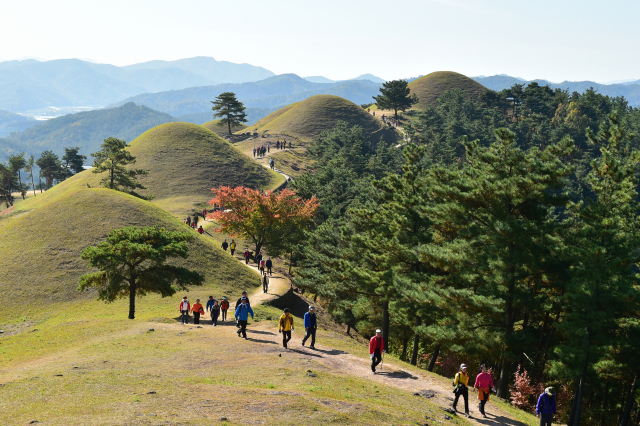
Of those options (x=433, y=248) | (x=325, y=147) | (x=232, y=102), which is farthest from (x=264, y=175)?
(x=433, y=248)

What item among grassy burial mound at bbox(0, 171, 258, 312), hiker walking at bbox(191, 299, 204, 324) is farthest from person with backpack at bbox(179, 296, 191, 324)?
grassy burial mound at bbox(0, 171, 258, 312)

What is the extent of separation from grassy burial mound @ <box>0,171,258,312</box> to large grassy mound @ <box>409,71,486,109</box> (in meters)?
125

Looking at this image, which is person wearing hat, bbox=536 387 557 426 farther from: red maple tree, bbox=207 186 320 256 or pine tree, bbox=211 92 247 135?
pine tree, bbox=211 92 247 135

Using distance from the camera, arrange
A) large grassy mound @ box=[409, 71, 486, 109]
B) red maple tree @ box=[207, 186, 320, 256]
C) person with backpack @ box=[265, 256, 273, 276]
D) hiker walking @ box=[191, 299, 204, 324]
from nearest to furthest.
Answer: hiker walking @ box=[191, 299, 204, 324], person with backpack @ box=[265, 256, 273, 276], red maple tree @ box=[207, 186, 320, 256], large grassy mound @ box=[409, 71, 486, 109]

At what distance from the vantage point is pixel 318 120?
434ft

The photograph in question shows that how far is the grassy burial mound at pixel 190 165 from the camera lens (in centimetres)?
7338

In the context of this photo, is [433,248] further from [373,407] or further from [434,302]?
[373,407]

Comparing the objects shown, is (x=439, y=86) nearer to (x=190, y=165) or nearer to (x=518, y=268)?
(x=190, y=165)

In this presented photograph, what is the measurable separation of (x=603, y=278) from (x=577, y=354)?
3633 mm

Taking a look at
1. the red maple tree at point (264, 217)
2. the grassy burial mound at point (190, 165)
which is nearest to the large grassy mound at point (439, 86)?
the grassy burial mound at point (190, 165)

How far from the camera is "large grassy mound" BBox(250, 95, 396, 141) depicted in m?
125

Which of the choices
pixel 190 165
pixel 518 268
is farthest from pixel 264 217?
pixel 190 165

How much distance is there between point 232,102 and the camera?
109m

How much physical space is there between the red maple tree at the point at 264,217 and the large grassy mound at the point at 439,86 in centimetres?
11406
